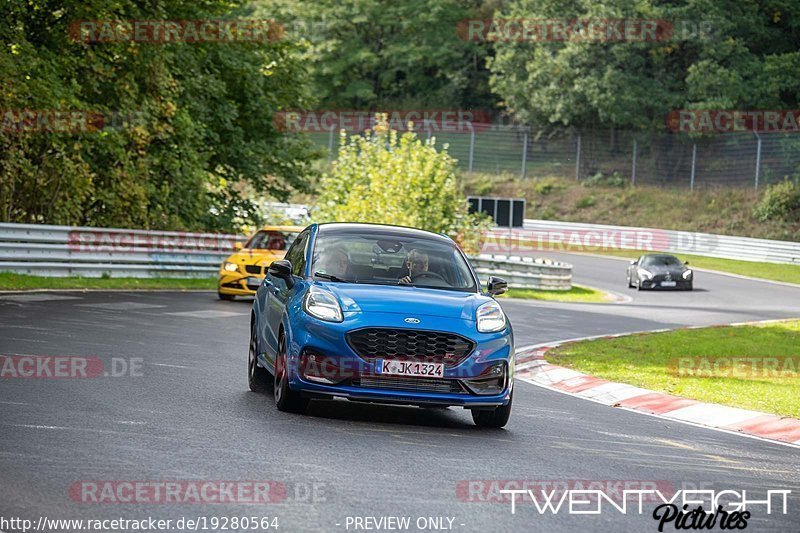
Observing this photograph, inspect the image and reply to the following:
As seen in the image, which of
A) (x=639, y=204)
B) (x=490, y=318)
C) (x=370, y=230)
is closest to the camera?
(x=490, y=318)

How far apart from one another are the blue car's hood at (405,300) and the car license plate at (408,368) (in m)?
0.41

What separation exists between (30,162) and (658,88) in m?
45.6

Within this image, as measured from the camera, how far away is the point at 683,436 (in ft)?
37.3

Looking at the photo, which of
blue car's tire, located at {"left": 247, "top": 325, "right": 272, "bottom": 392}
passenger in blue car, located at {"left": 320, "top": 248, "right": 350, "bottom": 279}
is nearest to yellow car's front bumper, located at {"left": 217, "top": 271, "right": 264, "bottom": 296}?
blue car's tire, located at {"left": 247, "top": 325, "right": 272, "bottom": 392}

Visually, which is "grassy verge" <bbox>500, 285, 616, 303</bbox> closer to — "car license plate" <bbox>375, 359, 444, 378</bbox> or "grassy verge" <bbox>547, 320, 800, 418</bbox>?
"grassy verge" <bbox>547, 320, 800, 418</bbox>

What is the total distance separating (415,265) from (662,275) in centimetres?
3231

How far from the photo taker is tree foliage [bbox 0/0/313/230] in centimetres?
3108

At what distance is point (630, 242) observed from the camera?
211 ft

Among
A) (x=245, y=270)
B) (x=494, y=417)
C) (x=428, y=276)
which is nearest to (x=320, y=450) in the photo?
(x=494, y=417)

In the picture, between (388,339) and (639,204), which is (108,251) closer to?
(388,339)

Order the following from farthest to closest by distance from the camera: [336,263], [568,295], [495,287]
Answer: [568,295] → [495,287] → [336,263]

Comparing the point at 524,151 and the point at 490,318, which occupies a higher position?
the point at 490,318

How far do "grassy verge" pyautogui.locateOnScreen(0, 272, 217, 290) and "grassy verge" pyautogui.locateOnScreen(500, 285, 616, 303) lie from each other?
9.19m

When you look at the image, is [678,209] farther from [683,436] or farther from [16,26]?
[683,436]
